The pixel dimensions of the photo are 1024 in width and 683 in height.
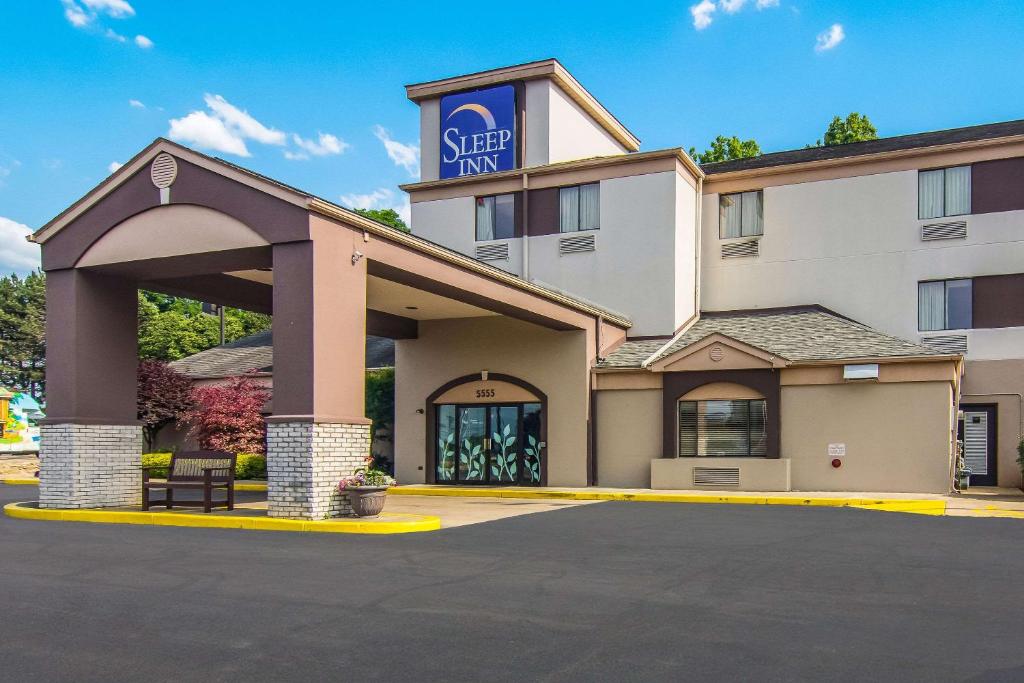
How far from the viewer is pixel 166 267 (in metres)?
17.0

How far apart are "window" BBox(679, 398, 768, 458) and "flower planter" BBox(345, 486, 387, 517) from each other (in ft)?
33.7

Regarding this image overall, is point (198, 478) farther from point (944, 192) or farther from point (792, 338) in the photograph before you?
point (944, 192)

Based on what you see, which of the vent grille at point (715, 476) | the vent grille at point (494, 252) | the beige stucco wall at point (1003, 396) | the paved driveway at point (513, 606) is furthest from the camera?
the vent grille at point (494, 252)

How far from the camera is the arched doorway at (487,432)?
24484 mm

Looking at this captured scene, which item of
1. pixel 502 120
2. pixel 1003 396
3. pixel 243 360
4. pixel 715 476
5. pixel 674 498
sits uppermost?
pixel 502 120

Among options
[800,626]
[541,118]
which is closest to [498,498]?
[541,118]

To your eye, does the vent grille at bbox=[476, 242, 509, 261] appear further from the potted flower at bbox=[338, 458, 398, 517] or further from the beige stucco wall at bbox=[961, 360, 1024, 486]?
the potted flower at bbox=[338, 458, 398, 517]

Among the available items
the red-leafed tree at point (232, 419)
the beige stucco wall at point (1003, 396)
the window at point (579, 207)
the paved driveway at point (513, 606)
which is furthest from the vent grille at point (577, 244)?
the paved driveway at point (513, 606)

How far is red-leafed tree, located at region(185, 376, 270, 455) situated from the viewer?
28.9 meters

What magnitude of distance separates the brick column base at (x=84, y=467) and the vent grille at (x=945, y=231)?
64.6 feet

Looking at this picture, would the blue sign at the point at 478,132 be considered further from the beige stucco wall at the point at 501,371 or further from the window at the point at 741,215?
the window at the point at 741,215

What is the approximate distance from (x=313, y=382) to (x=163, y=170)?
4752 millimetres

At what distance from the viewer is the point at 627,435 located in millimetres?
23641

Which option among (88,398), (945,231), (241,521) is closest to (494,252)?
(945,231)
